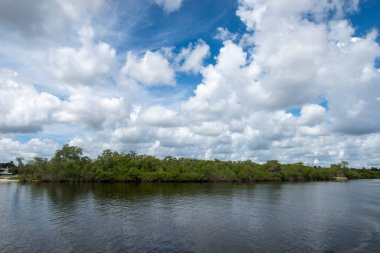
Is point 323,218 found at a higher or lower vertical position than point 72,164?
lower

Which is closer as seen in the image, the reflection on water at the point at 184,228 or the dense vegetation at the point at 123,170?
the reflection on water at the point at 184,228

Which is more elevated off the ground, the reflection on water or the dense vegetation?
the dense vegetation

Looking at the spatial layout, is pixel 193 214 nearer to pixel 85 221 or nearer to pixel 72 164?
pixel 85 221

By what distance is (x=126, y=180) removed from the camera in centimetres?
15900

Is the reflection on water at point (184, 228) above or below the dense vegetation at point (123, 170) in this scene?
below

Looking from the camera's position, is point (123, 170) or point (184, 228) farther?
point (123, 170)

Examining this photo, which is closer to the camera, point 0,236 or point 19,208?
point 0,236

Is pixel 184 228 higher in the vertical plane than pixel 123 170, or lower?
lower

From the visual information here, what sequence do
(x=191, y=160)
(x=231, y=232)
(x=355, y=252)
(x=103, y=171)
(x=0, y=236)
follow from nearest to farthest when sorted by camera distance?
(x=355, y=252) → (x=0, y=236) → (x=231, y=232) → (x=103, y=171) → (x=191, y=160)

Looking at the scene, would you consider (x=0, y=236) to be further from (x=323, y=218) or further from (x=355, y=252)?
(x=323, y=218)

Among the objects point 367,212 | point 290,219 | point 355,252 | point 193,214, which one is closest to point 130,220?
point 193,214

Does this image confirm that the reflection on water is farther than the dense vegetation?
No

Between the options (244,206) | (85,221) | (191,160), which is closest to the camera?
(85,221)

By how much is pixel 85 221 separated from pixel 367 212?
60057 millimetres
